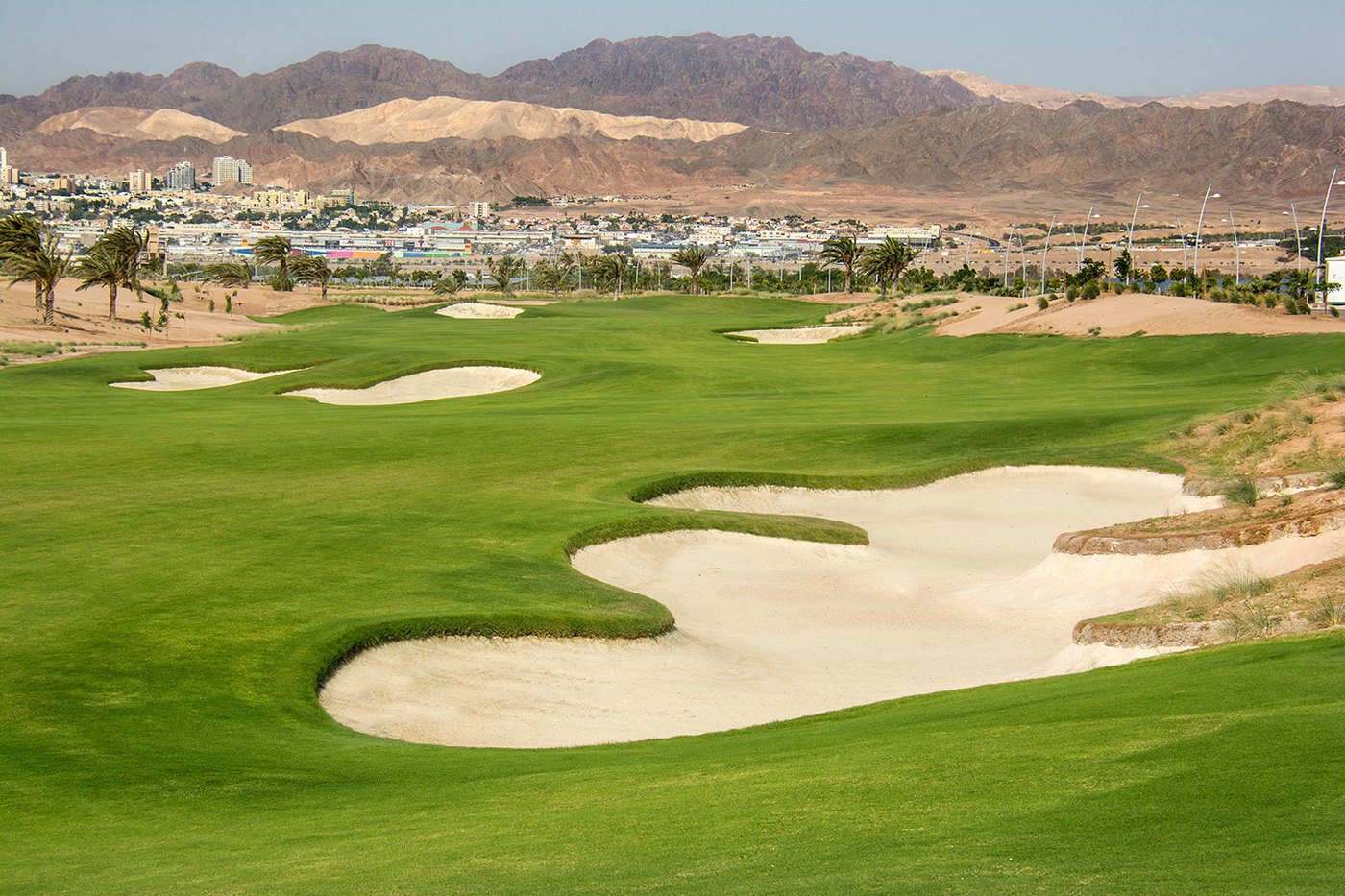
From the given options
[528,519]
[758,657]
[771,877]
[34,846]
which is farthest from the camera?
[528,519]

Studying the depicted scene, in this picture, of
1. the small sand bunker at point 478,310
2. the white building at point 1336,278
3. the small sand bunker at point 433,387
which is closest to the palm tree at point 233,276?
the small sand bunker at point 478,310

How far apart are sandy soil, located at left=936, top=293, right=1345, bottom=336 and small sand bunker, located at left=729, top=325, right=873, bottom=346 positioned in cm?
868

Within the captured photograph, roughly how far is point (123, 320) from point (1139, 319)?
5971 cm

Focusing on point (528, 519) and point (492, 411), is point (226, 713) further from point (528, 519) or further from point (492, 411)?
point (492, 411)

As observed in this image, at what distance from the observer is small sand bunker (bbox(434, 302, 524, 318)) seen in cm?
9719

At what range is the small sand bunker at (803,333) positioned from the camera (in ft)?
248

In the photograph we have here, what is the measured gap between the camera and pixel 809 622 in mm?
21328

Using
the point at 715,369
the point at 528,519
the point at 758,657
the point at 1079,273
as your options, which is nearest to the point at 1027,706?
the point at 758,657

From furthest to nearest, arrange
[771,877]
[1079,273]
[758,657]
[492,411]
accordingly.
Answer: [1079,273] < [492,411] < [758,657] < [771,877]

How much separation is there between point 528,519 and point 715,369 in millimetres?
27979

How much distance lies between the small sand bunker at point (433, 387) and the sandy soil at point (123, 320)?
70.3ft

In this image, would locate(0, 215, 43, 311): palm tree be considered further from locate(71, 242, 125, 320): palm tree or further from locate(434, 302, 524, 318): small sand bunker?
locate(434, 302, 524, 318): small sand bunker

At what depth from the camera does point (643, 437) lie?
1300 inches

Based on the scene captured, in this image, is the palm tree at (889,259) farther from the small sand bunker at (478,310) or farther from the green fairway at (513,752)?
the green fairway at (513,752)
